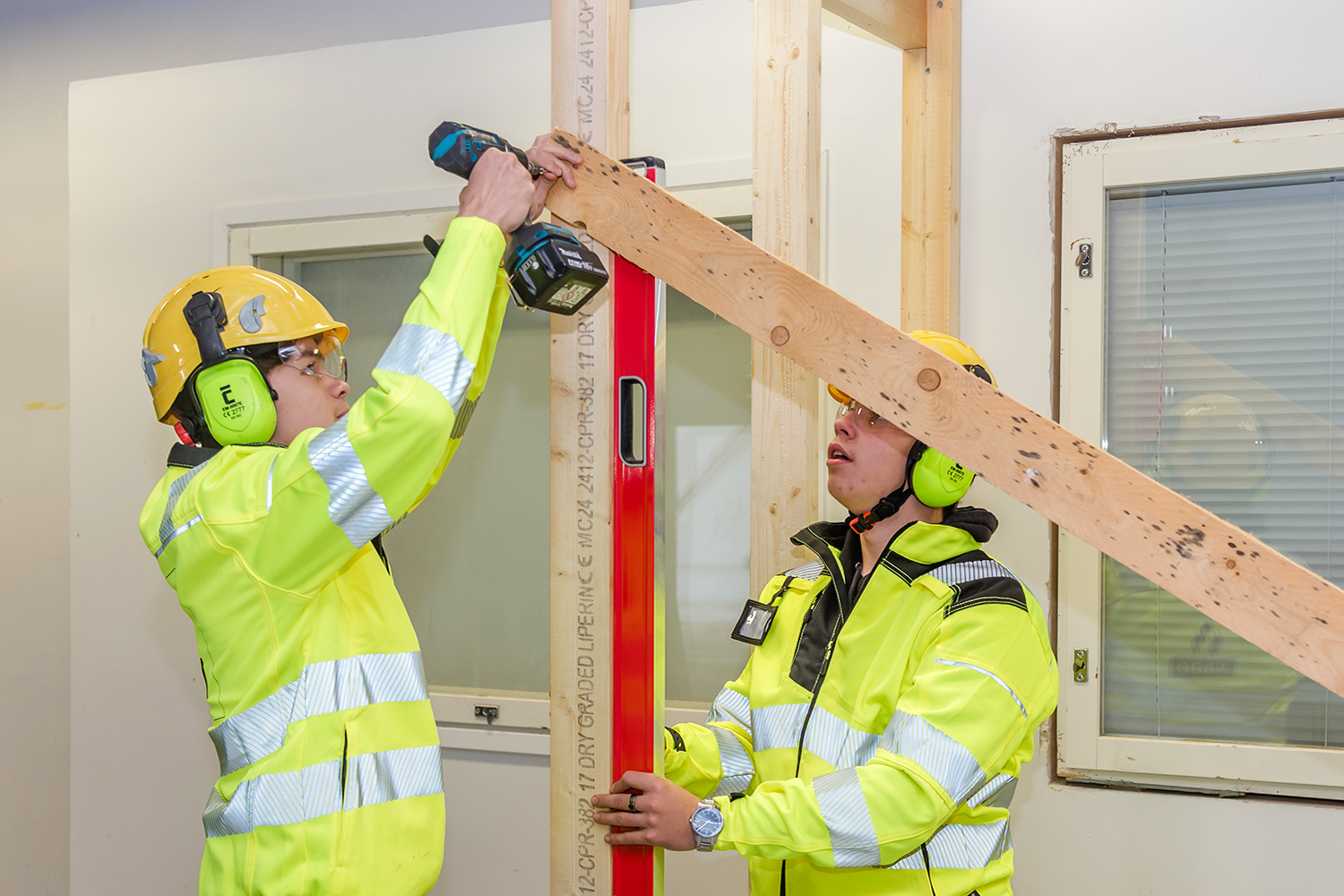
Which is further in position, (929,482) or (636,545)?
(929,482)

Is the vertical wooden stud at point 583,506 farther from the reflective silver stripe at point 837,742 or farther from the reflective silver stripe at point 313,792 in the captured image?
the reflective silver stripe at point 837,742

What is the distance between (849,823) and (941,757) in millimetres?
156

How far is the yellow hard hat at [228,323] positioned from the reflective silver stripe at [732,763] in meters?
0.98

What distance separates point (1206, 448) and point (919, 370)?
158 centimetres

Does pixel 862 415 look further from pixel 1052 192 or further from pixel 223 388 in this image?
pixel 1052 192

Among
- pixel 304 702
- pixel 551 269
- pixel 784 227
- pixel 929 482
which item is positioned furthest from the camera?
pixel 784 227

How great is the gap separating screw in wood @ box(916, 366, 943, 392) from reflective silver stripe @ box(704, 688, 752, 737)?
0.84 meters

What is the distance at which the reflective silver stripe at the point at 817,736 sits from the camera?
1.56 metres

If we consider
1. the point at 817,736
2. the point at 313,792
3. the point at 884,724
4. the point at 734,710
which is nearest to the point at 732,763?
the point at 734,710

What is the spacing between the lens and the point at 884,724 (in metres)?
1.55

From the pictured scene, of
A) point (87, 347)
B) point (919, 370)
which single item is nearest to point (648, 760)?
point (919, 370)

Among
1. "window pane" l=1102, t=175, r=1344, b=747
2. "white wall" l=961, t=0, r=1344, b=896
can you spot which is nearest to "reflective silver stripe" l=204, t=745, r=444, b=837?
"white wall" l=961, t=0, r=1344, b=896

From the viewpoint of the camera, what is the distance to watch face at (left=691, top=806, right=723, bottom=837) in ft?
4.61

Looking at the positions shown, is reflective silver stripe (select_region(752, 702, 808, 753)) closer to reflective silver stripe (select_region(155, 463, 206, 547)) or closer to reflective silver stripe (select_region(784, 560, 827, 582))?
reflective silver stripe (select_region(784, 560, 827, 582))
